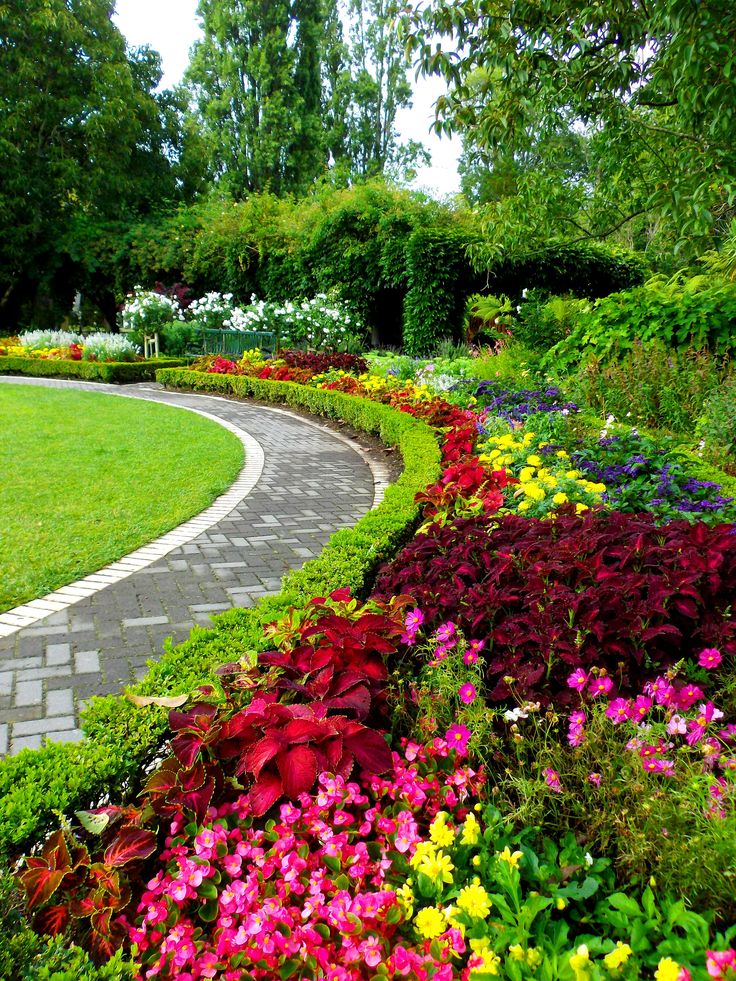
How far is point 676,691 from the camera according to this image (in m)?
2.03

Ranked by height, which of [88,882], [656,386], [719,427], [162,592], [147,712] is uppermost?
[656,386]

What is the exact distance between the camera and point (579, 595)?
2.33 metres

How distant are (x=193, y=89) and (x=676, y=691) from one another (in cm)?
3766

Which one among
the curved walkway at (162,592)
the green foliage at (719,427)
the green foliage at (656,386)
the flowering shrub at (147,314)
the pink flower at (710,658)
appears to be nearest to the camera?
the pink flower at (710,658)

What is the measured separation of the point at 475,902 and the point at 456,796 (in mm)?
463

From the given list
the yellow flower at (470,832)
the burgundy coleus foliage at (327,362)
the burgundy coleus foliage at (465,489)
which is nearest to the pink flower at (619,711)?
the yellow flower at (470,832)

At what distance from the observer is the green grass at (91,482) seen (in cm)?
454

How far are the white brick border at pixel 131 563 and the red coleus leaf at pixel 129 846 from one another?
7.35 ft

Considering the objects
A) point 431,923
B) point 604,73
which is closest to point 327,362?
point 604,73

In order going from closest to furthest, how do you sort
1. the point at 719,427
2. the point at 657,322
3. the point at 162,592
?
the point at 162,592 → the point at 719,427 → the point at 657,322

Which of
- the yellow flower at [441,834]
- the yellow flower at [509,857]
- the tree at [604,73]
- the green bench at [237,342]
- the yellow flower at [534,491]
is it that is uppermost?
the tree at [604,73]

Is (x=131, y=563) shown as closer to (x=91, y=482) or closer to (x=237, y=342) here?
(x=91, y=482)

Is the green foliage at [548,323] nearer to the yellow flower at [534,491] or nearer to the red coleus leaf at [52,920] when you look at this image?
the yellow flower at [534,491]

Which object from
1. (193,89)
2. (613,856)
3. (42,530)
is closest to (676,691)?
(613,856)
